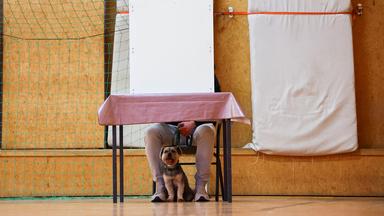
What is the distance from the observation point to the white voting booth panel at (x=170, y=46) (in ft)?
18.4

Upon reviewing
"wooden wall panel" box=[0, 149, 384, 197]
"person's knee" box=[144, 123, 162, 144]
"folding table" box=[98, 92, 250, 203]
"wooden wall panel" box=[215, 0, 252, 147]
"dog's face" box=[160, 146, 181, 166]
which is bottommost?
"wooden wall panel" box=[0, 149, 384, 197]

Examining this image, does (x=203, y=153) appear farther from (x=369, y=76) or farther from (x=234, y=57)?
(x=369, y=76)

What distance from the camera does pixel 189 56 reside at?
5.67m

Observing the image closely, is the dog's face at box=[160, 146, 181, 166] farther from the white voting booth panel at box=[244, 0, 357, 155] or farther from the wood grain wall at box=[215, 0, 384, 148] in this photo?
the wood grain wall at box=[215, 0, 384, 148]

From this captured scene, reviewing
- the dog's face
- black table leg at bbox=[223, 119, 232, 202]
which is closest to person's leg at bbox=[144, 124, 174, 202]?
the dog's face

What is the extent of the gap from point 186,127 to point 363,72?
2.16 metres

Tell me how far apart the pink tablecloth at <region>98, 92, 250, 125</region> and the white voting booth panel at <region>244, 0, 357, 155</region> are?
152 cm

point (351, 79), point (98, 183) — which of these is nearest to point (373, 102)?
point (351, 79)

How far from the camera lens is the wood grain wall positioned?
5934mm

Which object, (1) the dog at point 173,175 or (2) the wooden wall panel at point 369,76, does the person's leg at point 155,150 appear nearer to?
(1) the dog at point 173,175

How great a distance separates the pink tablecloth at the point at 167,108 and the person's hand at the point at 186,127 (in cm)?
33

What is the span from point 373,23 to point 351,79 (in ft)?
2.03

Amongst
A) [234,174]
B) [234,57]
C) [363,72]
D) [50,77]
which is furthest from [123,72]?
[363,72]

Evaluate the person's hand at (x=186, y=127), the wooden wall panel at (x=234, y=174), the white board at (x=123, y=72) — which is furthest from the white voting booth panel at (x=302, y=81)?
the person's hand at (x=186, y=127)
